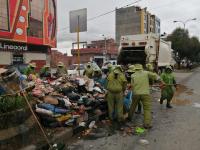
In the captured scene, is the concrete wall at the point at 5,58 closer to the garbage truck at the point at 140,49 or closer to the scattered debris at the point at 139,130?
the garbage truck at the point at 140,49

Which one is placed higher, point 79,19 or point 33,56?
point 79,19

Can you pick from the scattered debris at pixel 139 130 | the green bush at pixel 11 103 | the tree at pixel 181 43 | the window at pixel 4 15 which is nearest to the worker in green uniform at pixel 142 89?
the scattered debris at pixel 139 130

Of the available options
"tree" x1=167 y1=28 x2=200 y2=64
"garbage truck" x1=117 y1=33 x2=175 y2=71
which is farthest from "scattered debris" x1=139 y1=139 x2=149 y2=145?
"tree" x1=167 y1=28 x2=200 y2=64

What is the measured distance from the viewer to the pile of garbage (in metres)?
6.28

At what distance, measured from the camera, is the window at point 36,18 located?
24.2 metres

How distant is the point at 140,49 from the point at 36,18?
1184 centimetres

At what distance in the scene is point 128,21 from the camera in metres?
86.0

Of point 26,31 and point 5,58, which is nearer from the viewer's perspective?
point 5,58

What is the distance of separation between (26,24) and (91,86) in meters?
16.5

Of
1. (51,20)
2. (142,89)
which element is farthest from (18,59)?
(142,89)

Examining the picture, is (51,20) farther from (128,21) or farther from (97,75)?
(128,21)

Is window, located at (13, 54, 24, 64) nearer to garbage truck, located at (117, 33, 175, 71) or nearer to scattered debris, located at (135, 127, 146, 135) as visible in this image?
garbage truck, located at (117, 33, 175, 71)

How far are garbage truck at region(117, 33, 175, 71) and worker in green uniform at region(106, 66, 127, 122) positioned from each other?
9.25 meters

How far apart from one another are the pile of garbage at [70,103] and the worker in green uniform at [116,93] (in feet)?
1.26
